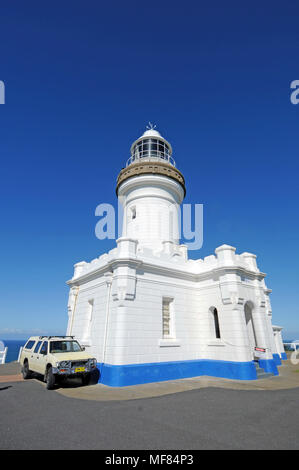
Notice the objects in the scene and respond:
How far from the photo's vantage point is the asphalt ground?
446 centimetres

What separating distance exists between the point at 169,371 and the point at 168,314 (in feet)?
9.02

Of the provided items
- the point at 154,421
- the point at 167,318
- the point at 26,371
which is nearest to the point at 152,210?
the point at 167,318

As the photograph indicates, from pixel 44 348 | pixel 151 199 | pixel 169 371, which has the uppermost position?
pixel 151 199

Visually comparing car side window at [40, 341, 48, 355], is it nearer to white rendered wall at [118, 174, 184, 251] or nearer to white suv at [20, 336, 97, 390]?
white suv at [20, 336, 97, 390]

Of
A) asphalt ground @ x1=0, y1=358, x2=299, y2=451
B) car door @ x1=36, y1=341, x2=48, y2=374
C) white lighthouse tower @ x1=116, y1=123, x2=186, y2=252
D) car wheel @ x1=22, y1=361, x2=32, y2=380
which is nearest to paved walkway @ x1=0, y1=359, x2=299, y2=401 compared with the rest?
car wheel @ x1=22, y1=361, x2=32, y2=380

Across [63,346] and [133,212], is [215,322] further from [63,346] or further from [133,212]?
[133,212]

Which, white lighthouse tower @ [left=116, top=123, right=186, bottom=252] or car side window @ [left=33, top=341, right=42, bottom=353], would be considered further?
white lighthouse tower @ [left=116, top=123, right=186, bottom=252]

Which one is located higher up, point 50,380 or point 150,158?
point 150,158

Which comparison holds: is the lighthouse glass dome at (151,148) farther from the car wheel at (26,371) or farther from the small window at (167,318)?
the car wheel at (26,371)

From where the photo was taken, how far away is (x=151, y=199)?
17844 mm

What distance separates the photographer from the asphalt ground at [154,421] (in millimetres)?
4465

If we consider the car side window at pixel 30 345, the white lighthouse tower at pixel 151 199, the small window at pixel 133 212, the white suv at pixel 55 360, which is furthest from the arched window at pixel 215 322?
the car side window at pixel 30 345

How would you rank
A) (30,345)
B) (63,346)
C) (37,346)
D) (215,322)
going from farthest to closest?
(215,322) < (30,345) < (37,346) < (63,346)
